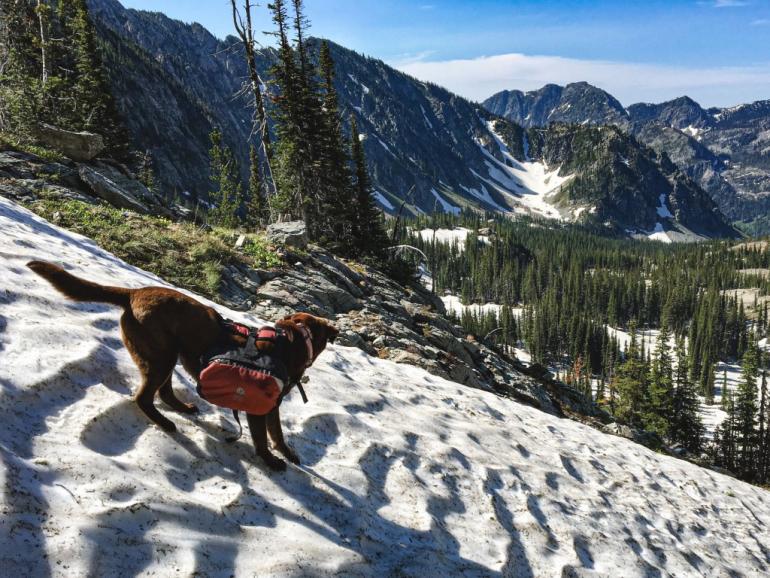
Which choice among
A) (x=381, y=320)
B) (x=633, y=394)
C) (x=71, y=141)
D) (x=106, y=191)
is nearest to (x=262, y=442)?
(x=381, y=320)

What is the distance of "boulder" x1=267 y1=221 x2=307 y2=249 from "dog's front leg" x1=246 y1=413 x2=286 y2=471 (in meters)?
11.7

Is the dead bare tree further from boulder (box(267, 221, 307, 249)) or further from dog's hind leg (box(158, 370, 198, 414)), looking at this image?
dog's hind leg (box(158, 370, 198, 414))

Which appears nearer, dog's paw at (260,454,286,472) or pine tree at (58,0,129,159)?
dog's paw at (260,454,286,472)

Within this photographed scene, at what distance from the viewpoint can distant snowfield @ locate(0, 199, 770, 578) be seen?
3381 millimetres

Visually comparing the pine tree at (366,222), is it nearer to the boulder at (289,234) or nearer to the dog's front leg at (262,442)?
the boulder at (289,234)

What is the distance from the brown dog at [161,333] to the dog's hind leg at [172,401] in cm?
18

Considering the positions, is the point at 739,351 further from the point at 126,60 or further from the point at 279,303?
the point at 126,60

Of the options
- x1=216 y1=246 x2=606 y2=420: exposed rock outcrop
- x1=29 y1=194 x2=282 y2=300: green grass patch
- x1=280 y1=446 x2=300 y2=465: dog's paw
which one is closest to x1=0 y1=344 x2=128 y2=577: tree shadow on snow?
x1=280 y1=446 x2=300 y2=465: dog's paw

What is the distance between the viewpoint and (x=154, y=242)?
1116 centimetres

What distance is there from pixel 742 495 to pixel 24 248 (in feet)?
48.0

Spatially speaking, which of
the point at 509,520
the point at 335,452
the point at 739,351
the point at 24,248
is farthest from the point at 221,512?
the point at 739,351

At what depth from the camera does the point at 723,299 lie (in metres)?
139

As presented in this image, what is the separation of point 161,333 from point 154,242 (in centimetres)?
788

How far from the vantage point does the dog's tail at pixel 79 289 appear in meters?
4.05
